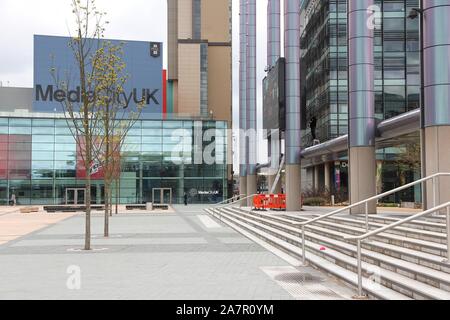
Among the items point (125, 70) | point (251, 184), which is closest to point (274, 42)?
point (251, 184)

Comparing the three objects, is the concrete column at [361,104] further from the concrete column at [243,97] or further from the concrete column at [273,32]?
the concrete column at [243,97]

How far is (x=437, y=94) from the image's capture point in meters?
15.5

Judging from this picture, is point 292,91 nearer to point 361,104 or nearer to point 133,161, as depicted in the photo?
point 361,104

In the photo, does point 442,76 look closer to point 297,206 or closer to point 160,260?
point 160,260

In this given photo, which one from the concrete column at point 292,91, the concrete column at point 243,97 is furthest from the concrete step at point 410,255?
the concrete column at point 243,97

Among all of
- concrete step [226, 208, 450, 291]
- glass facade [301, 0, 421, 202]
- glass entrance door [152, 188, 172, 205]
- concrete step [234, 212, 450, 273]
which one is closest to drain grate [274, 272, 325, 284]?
concrete step [226, 208, 450, 291]

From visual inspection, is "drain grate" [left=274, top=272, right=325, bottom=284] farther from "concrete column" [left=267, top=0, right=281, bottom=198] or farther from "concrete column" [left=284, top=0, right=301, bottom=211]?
"concrete column" [left=267, top=0, right=281, bottom=198]

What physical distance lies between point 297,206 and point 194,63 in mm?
69712

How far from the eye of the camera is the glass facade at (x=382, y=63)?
52.5 meters

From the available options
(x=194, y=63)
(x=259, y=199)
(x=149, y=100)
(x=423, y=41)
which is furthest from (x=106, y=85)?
(x=194, y=63)

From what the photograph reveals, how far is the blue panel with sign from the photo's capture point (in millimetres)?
75250

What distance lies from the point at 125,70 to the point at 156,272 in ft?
216

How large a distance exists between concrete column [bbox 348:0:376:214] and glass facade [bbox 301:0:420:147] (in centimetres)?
3014

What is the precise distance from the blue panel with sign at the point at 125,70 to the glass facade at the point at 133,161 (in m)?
5.11
